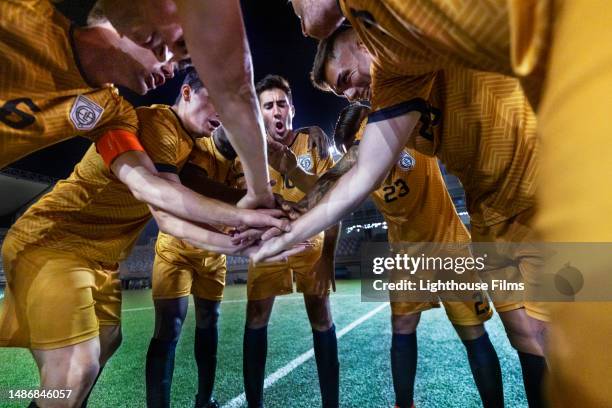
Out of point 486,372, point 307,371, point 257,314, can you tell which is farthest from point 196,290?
point 486,372

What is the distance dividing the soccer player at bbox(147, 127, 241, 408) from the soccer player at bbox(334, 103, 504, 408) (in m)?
1.03

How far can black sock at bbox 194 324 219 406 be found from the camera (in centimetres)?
282

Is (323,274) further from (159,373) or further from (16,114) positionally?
(16,114)

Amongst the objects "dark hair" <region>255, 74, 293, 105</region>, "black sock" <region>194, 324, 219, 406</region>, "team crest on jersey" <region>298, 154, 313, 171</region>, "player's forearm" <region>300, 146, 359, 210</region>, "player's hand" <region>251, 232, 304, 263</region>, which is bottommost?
"black sock" <region>194, 324, 219, 406</region>

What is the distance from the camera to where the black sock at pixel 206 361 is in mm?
2822

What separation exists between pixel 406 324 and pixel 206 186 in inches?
69.3

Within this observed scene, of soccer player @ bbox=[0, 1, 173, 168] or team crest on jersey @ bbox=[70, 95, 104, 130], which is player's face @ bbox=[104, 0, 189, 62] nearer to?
soccer player @ bbox=[0, 1, 173, 168]

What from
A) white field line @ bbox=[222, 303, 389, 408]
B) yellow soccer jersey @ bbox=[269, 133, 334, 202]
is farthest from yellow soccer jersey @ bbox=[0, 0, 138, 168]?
white field line @ bbox=[222, 303, 389, 408]

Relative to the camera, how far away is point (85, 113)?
1593 mm

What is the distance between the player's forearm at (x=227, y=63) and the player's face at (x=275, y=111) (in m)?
1.75

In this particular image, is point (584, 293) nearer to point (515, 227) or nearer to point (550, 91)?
point (550, 91)

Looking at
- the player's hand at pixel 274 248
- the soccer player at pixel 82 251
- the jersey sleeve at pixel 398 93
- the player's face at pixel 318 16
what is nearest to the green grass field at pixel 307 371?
the soccer player at pixel 82 251

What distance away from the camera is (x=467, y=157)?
180 centimetres

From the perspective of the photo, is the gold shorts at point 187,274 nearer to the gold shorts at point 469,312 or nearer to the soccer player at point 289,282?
the soccer player at point 289,282
